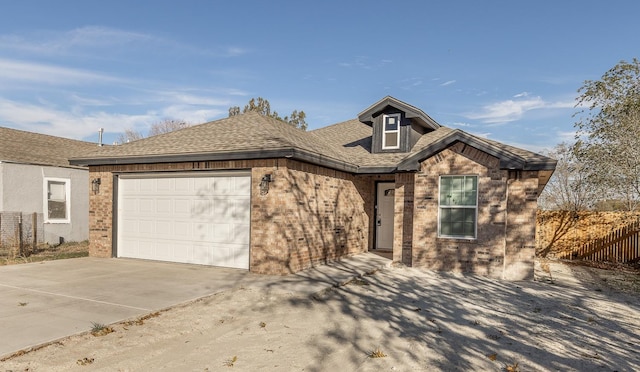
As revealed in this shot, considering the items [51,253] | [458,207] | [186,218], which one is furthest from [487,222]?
[51,253]

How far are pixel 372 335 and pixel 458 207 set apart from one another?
228 inches

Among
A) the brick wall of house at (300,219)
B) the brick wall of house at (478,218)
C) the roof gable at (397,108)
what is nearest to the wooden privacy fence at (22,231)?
the brick wall of house at (300,219)

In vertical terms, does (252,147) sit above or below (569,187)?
above

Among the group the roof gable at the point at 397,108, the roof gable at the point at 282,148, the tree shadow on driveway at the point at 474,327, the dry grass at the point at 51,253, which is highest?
the roof gable at the point at 397,108

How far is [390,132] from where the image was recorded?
12.9 m

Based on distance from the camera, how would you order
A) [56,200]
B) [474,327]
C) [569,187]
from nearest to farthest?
[474,327], [56,200], [569,187]

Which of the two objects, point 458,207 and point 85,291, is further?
point 458,207

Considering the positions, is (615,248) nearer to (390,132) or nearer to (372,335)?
(390,132)

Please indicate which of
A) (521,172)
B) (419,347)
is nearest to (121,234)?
(419,347)

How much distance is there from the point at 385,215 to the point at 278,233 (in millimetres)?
5763

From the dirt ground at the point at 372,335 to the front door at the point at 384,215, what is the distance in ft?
17.3

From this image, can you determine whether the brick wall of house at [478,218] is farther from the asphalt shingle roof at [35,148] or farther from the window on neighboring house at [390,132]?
the asphalt shingle roof at [35,148]

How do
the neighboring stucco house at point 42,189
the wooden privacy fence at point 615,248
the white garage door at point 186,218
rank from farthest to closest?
the neighboring stucco house at point 42,189, the wooden privacy fence at point 615,248, the white garage door at point 186,218

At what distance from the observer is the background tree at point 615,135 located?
1811cm
